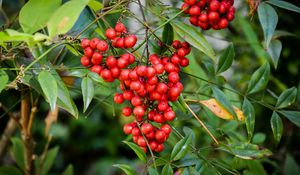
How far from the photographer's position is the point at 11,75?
989 mm

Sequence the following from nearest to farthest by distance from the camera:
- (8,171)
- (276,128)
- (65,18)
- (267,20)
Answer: (65,18) → (267,20) → (276,128) → (8,171)

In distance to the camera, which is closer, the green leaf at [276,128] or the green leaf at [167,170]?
the green leaf at [167,170]

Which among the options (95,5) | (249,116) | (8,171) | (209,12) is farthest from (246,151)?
(8,171)

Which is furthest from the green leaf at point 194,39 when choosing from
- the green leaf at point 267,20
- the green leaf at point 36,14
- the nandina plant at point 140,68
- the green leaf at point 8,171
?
the green leaf at point 8,171

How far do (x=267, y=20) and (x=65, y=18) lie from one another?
1.35 feet

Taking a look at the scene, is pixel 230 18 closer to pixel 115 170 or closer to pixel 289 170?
pixel 289 170

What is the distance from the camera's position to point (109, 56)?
812 millimetres

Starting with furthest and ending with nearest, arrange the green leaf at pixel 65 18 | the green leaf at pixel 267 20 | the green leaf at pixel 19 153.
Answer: the green leaf at pixel 19 153 → the green leaf at pixel 267 20 → the green leaf at pixel 65 18

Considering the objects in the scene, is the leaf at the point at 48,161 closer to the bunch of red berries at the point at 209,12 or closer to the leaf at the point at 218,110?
the leaf at the point at 218,110

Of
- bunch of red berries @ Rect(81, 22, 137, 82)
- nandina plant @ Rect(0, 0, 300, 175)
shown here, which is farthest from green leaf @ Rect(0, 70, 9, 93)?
bunch of red berries @ Rect(81, 22, 137, 82)

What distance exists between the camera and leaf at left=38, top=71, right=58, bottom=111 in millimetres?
713

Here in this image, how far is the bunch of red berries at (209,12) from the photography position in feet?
2.71

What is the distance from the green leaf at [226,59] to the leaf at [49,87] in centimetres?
42

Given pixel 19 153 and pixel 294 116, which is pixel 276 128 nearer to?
pixel 294 116
